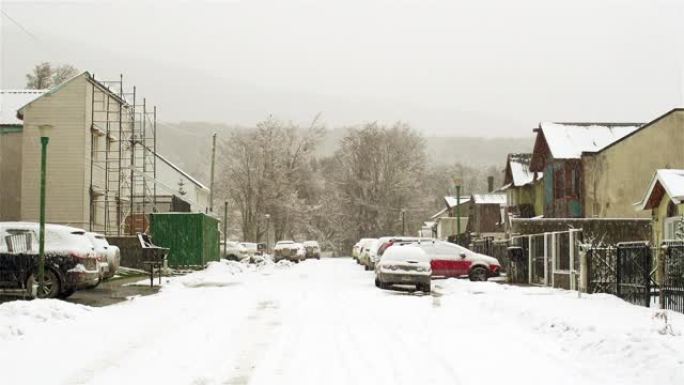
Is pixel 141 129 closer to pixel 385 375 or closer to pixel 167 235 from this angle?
pixel 167 235

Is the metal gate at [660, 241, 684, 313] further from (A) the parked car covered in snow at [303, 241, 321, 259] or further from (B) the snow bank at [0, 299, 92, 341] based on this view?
(A) the parked car covered in snow at [303, 241, 321, 259]

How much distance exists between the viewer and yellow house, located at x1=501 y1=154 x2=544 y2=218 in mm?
52662

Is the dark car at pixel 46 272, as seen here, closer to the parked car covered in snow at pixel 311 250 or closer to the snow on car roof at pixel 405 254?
the snow on car roof at pixel 405 254

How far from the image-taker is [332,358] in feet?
35.4

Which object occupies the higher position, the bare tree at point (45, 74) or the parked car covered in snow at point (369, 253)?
the bare tree at point (45, 74)

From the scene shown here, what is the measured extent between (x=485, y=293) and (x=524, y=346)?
11199 millimetres

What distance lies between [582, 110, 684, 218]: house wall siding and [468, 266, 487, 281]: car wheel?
13513mm

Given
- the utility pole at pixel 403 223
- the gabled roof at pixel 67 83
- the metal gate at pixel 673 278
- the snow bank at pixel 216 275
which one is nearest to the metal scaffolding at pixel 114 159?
the gabled roof at pixel 67 83

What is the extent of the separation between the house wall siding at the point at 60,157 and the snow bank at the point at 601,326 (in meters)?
22.5

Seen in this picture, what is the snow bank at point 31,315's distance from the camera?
12.9 m

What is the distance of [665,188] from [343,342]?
14926mm

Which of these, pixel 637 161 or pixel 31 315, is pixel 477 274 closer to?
pixel 637 161

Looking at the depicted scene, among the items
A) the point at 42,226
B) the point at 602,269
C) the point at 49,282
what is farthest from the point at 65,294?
the point at 602,269

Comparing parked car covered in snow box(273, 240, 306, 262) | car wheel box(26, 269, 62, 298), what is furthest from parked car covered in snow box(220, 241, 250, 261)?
car wheel box(26, 269, 62, 298)
